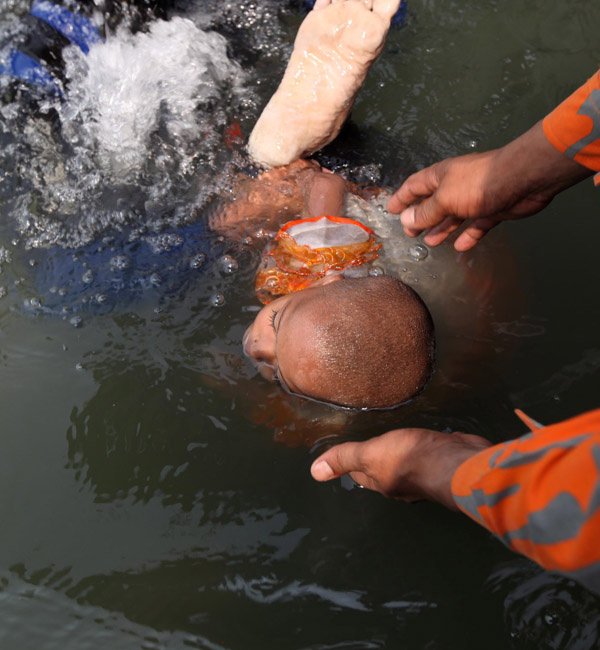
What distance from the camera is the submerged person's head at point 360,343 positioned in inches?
66.2

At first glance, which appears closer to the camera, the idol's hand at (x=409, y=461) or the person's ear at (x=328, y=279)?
the idol's hand at (x=409, y=461)

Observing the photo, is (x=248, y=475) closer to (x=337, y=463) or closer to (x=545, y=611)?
(x=337, y=463)

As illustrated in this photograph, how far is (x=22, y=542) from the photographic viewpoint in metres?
1.82

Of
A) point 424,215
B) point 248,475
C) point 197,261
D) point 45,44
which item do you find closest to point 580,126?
point 424,215

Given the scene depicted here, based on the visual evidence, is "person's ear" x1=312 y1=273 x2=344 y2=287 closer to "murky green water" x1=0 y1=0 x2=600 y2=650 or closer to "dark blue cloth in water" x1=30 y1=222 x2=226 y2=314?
Result: "murky green water" x1=0 y1=0 x2=600 y2=650

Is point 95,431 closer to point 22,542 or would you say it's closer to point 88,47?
point 22,542

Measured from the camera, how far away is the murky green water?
1.65 meters

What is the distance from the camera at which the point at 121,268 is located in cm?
236

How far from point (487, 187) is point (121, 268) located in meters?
1.49

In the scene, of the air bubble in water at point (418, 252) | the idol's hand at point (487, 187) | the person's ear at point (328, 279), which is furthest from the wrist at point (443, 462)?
the air bubble in water at point (418, 252)

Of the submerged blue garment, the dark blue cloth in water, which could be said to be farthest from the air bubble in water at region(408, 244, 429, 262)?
the submerged blue garment

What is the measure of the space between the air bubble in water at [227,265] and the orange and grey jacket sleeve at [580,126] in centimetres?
133

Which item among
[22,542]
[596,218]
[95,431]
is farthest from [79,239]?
[596,218]

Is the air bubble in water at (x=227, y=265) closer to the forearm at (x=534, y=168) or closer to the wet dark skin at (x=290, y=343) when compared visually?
the wet dark skin at (x=290, y=343)
